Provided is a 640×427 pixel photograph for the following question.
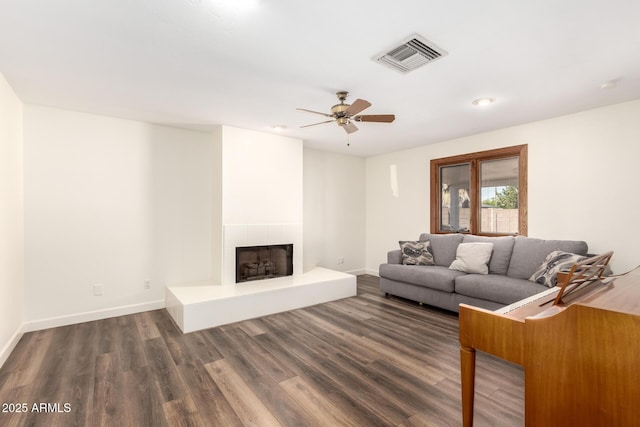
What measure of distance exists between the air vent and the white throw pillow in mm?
2592

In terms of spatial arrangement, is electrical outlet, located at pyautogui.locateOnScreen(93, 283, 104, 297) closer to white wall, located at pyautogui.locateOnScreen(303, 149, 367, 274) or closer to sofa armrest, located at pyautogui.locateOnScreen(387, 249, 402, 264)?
white wall, located at pyautogui.locateOnScreen(303, 149, 367, 274)

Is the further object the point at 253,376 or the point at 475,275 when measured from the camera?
the point at 475,275

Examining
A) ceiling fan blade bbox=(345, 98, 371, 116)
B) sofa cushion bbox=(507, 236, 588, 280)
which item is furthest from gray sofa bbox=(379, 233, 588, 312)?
ceiling fan blade bbox=(345, 98, 371, 116)

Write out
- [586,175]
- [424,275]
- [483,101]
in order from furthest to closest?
1. [424,275]
2. [586,175]
3. [483,101]

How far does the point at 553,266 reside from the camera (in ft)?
10.4

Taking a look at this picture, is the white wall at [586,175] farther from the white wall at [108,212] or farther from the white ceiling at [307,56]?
the white wall at [108,212]

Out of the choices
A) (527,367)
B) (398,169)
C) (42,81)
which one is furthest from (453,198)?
(42,81)

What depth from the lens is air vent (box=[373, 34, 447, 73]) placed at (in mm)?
2084

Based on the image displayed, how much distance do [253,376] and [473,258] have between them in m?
3.03

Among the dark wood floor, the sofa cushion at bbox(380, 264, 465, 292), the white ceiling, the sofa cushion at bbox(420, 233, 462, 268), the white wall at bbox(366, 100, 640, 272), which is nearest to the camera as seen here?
the white ceiling

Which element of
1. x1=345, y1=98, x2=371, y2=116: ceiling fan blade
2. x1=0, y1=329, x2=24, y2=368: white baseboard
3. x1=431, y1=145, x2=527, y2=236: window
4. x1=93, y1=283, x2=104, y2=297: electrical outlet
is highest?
x1=345, y1=98, x2=371, y2=116: ceiling fan blade

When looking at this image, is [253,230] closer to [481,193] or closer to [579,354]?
[481,193]

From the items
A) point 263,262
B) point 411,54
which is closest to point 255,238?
point 263,262

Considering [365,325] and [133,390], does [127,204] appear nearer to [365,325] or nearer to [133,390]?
[133,390]
